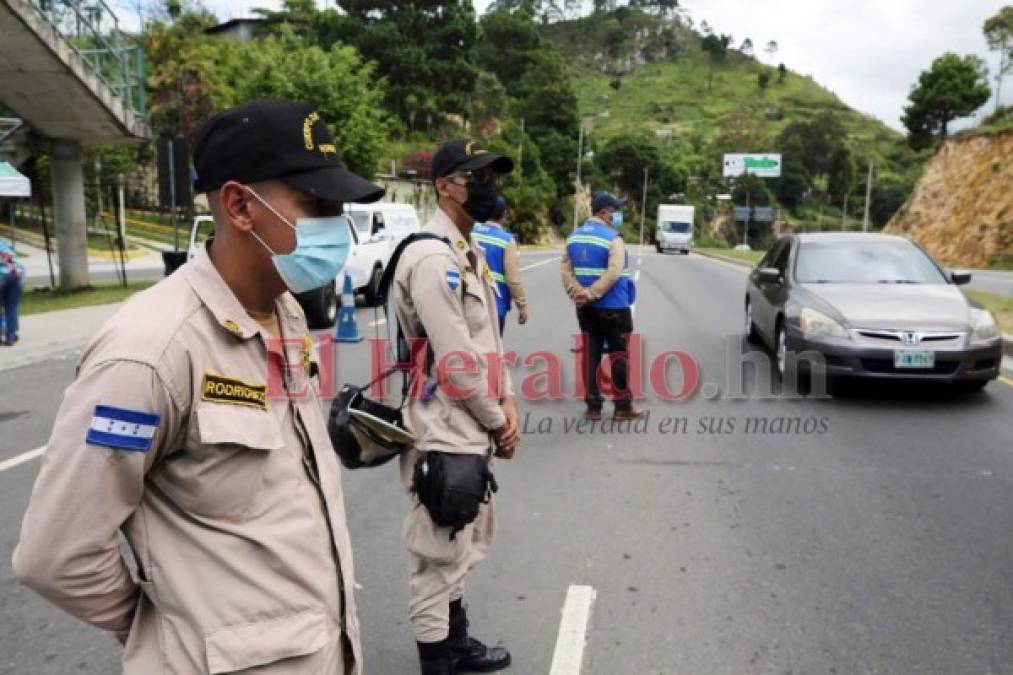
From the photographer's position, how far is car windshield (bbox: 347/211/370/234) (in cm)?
1462

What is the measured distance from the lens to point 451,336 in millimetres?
2672

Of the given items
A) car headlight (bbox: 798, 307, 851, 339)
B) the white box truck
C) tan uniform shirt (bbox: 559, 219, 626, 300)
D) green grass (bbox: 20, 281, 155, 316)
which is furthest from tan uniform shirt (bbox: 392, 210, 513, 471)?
the white box truck

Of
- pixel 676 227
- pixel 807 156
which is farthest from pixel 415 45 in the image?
pixel 807 156

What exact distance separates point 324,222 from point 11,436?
19.6ft

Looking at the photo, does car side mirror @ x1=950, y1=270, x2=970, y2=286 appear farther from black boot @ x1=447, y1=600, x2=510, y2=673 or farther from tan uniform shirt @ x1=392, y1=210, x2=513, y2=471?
black boot @ x1=447, y1=600, x2=510, y2=673

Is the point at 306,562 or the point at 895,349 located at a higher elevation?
the point at 306,562

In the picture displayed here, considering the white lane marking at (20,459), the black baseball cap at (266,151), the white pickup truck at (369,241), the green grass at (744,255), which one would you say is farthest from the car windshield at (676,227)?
the black baseball cap at (266,151)

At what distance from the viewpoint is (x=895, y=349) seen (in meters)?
6.74

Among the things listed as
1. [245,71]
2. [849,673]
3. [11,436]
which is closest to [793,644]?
[849,673]

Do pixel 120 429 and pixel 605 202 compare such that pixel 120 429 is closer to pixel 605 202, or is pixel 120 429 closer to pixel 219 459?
pixel 219 459

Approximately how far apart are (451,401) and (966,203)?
135ft

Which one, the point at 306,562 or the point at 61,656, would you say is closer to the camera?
the point at 306,562

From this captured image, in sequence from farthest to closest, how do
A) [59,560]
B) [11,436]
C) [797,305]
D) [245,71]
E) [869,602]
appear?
[245,71] → [797,305] → [11,436] → [869,602] → [59,560]

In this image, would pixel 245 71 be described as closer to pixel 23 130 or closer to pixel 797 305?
pixel 23 130
